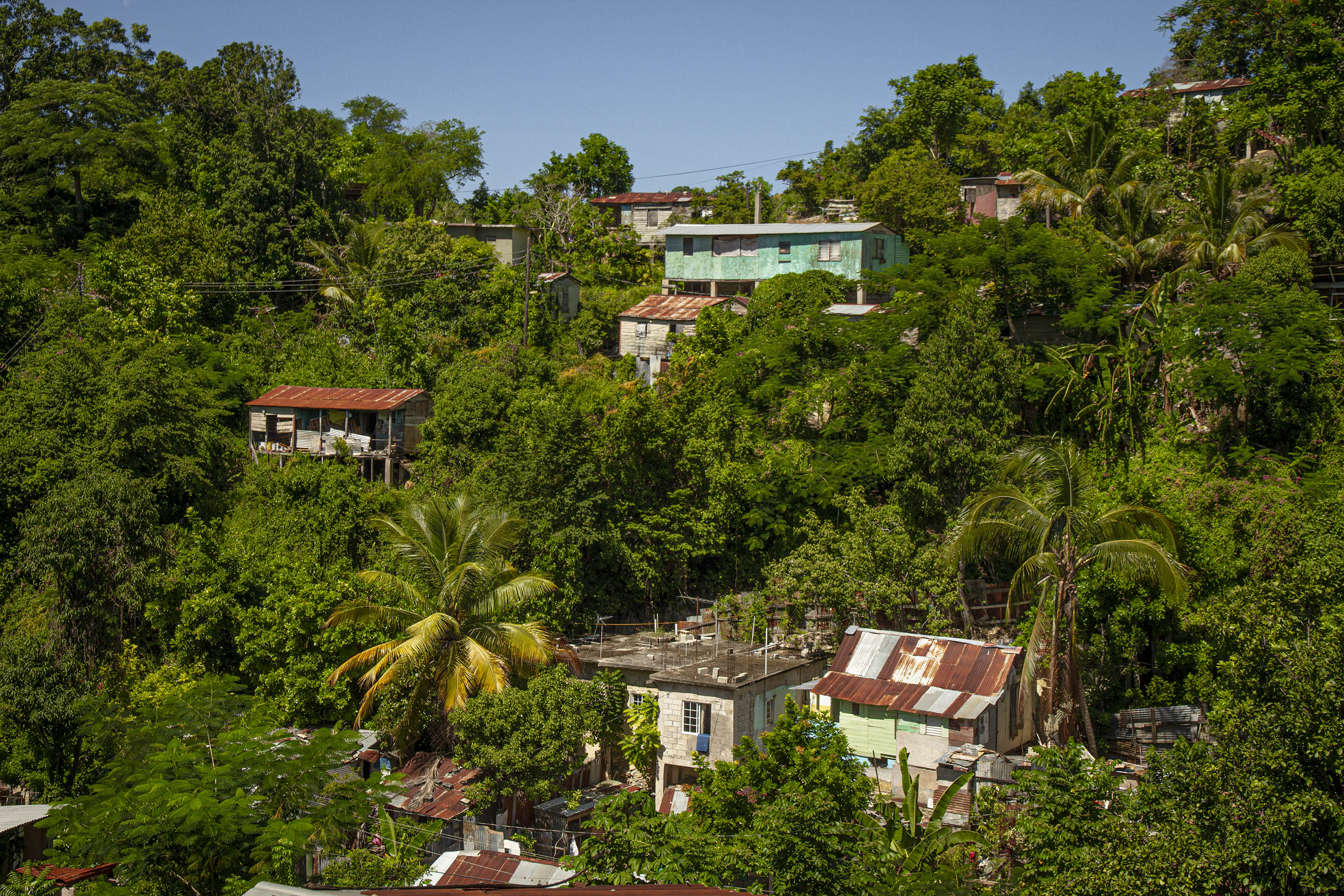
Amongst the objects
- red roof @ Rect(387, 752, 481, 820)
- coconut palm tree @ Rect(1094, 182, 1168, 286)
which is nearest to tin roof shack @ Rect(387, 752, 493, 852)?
red roof @ Rect(387, 752, 481, 820)

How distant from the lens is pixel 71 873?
18672mm

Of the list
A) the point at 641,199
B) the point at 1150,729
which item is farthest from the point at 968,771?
the point at 641,199

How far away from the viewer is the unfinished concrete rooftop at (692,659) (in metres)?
24.7

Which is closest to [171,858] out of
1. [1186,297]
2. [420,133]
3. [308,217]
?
[1186,297]

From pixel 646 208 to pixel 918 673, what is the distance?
3928cm

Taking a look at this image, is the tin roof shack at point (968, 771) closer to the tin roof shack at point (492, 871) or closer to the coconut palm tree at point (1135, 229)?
the tin roof shack at point (492, 871)

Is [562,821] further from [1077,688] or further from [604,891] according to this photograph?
[604,891]

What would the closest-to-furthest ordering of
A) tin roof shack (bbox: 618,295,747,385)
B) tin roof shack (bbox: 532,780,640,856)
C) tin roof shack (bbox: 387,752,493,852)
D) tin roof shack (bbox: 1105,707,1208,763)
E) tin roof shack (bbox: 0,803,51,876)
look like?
tin roof shack (bbox: 0,803,51,876), tin roof shack (bbox: 532,780,640,856), tin roof shack (bbox: 387,752,493,852), tin roof shack (bbox: 1105,707,1208,763), tin roof shack (bbox: 618,295,747,385)

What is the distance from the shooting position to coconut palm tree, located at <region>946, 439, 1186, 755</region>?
2138 cm

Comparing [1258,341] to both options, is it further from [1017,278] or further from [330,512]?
[330,512]

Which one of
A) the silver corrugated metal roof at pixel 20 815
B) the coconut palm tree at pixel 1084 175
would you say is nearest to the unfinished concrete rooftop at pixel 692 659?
the silver corrugated metal roof at pixel 20 815

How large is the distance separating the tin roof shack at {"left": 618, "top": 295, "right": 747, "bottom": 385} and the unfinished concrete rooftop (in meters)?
13.8

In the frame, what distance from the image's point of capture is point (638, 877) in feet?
54.3

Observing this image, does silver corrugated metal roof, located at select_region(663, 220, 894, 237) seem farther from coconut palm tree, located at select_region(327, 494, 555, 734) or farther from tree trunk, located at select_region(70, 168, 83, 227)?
tree trunk, located at select_region(70, 168, 83, 227)
